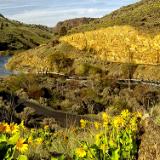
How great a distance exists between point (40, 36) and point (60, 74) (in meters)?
117

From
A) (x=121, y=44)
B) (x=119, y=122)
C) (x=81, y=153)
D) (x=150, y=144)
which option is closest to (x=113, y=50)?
(x=121, y=44)

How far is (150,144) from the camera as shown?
554 cm

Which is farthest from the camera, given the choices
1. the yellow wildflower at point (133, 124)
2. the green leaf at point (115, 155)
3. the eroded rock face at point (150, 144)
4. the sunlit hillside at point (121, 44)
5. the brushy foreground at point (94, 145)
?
the sunlit hillside at point (121, 44)

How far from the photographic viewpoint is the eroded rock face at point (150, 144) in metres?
5.34

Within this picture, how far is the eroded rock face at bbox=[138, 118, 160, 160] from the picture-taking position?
5.34m

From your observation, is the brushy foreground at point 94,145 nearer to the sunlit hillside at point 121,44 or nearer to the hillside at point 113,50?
the hillside at point 113,50

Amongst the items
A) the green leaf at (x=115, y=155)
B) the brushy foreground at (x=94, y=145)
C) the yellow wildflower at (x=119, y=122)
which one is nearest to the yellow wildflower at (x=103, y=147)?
the brushy foreground at (x=94, y=145)

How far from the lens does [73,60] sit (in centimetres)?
5291

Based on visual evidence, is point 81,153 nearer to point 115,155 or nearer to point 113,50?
point 115,155

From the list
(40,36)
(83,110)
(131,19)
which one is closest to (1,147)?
(83,110)

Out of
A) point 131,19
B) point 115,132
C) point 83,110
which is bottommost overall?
point 83,110

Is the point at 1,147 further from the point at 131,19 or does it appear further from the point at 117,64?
the point at 131,19

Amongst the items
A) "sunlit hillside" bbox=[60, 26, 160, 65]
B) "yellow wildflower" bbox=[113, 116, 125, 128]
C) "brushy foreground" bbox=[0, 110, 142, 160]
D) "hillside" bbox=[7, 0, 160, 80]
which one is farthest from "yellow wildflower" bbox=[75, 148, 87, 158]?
"sunlit hillside" bbox=[60, 26, 160, 65]

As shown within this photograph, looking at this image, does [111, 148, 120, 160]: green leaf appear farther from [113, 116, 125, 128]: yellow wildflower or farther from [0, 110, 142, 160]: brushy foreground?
[113, 116, 125, 128]: yellow wildflower
